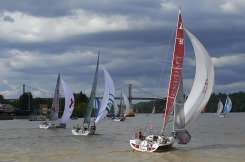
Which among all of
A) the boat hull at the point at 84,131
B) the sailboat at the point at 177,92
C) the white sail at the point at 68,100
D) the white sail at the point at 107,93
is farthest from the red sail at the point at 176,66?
the white sail at the point at 68,100

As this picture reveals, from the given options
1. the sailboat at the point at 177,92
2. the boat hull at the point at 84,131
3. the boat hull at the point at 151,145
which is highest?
the sailboat at the point at 177,92

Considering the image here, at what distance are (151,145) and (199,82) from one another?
5.66 metres

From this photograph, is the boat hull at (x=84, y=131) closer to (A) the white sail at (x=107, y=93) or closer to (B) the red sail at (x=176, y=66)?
(A) the white sail at (x=107, y=93)

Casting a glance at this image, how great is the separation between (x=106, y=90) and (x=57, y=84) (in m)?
24.1

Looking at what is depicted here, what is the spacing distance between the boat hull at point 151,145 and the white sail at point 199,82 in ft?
7.59

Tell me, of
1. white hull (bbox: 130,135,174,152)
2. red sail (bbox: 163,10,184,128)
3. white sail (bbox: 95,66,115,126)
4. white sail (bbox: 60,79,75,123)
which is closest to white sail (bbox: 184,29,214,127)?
red sail (bbox: 163,10,184,128)

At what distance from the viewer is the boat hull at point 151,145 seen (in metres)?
31.3

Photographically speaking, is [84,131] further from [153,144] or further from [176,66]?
[176,66]

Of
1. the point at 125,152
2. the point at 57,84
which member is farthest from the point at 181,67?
the point at 57,84

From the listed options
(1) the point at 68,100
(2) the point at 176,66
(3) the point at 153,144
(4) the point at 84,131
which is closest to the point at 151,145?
(3) the point at 153,144

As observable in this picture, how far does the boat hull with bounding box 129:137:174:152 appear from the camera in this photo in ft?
103

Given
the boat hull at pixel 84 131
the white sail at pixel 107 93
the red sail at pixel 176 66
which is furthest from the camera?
the boat hull at pixel 84 131

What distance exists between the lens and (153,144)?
1238 inches

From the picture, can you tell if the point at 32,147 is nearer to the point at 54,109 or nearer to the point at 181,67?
the point at 181,67
